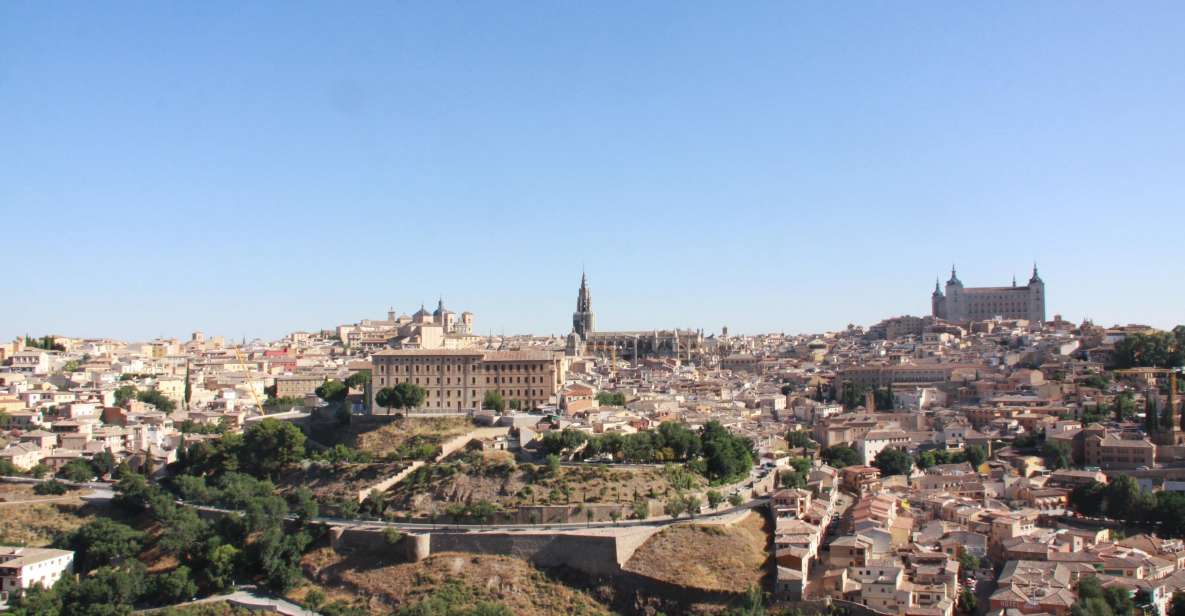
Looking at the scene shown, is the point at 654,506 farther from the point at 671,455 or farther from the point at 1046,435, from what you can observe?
the point at 1046,435

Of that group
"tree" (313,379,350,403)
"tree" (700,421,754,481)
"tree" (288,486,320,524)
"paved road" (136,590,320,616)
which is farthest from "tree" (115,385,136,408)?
"tree" (700,421,754,481)

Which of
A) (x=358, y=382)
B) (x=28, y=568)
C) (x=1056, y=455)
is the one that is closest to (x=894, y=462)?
(x=1056, y=455)

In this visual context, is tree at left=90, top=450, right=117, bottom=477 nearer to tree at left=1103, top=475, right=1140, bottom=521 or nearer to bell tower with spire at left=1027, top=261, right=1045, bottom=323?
tree at left=1103, top=475, right=1140, bottom=521

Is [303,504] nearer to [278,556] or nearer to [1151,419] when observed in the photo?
[278,556]

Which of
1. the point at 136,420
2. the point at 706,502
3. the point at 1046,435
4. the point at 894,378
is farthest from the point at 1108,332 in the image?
the point at 136,420

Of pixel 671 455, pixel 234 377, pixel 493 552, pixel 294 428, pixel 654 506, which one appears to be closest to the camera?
pixel 493 552
